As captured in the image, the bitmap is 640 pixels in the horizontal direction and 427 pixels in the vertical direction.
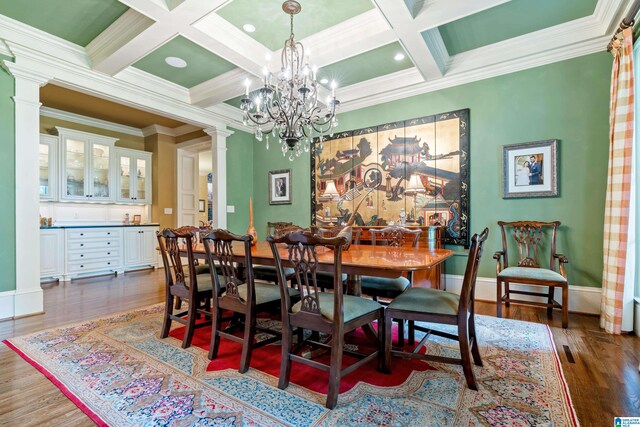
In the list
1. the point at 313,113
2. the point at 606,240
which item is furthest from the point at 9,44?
the point at 606,240

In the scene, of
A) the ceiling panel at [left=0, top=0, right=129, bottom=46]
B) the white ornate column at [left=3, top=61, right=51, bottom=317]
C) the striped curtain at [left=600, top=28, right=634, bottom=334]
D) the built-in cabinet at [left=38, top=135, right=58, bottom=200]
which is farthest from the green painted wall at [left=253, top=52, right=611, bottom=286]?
the built-in cabinet at [left=38, top=135, right=58, bottom=200]

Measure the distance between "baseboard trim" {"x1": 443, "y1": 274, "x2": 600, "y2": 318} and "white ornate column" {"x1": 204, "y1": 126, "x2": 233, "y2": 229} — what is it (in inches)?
144

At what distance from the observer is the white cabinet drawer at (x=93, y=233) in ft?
17.4

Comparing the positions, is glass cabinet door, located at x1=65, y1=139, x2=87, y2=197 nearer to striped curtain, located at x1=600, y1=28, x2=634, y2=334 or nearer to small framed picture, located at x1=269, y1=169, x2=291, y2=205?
small framed picture, located at x1=269, y1=169, x2=291, y2=205

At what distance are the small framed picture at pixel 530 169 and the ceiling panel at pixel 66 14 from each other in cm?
430

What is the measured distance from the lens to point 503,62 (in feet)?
11.9

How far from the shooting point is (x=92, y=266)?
552 centimetres

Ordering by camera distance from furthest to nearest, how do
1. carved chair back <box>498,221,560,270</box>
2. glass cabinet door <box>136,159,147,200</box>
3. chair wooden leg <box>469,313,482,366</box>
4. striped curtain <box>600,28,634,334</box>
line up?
1. glass cabinet door <box>136,159,147,200</box>
2. carved chair back <box>498,221,560,270</box>
3. striped curtain <box>600,28,634,334</box>
4. chair wooden leg <box>469,313,482,366</box>

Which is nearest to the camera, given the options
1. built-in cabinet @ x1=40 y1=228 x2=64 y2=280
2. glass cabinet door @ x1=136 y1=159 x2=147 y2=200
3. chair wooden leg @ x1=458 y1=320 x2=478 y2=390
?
chair wooden leg @ x1=458 y1=320 x2=478 y2=390

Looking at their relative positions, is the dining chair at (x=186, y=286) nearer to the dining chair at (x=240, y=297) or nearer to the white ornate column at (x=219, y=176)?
the dining chair at (x=240, y=297)

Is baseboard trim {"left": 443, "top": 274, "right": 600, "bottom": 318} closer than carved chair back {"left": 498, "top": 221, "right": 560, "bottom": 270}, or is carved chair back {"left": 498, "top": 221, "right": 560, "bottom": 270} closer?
baseboard trim {"left": 443, "top": 274, "right": 600, "bottom": 318}

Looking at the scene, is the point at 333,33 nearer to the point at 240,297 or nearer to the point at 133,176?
the point at 240,297

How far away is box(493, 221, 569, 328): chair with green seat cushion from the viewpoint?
9.89 ft

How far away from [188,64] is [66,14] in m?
1.20
